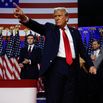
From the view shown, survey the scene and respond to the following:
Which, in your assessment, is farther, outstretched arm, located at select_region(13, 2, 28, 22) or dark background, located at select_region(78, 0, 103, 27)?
dark background, located at select_region(78, 0, 103, 27)

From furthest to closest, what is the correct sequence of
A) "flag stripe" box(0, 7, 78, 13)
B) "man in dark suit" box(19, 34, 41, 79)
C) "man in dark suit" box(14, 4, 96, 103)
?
"flag stripe" box(0, 7, 78, 13) < "man in dark suit" box(19, 34, 41, 79) < "man in dark suit" box(14, 4, 96, 103)

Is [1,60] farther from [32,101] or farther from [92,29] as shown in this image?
[32,101]

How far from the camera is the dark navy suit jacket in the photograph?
3.80 meters

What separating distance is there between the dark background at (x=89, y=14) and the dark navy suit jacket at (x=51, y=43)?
4579mm

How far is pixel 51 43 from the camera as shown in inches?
152

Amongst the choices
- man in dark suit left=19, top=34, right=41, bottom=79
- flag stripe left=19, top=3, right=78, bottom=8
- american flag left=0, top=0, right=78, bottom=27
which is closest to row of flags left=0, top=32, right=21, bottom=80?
american flag left=0, top=0, right=78, bottom=27

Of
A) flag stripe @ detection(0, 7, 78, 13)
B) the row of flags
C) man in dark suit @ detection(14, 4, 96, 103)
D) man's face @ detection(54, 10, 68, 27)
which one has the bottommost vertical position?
the row of flags

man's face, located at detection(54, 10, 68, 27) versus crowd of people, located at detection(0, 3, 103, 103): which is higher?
man's face, located at detection(54, 10, 68, 27)

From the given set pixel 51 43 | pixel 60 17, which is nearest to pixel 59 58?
pixel 51 43

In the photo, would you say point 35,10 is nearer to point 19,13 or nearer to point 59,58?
point 59,58

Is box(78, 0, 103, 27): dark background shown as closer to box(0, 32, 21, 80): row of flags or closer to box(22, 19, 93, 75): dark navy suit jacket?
box(0, 32, 21, 80): row of flags

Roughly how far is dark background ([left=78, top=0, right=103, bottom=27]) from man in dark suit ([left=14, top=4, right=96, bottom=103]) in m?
4.71

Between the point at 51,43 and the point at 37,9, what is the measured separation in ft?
16.5

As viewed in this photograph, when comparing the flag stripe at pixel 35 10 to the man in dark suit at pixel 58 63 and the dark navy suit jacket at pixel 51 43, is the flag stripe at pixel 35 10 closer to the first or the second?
the dark navy suit jacket at pixel 51 43
